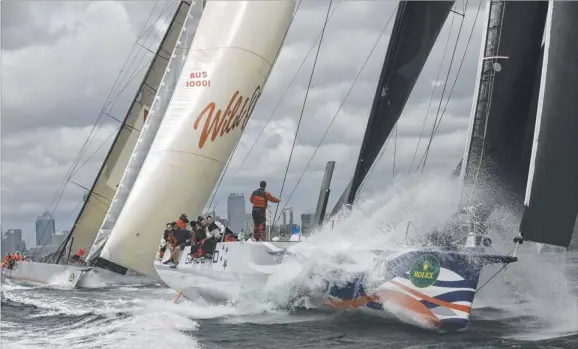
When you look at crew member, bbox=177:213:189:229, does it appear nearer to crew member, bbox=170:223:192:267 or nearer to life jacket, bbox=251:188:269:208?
crew member, bbox=170:223:192:267

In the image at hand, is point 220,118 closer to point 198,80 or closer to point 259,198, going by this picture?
point 198,80

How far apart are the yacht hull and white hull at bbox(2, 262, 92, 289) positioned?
943 centimetres

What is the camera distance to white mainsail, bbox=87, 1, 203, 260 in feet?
51.5

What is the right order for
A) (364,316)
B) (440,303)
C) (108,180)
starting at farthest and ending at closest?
(108,180) → (364,316) → (440,303)

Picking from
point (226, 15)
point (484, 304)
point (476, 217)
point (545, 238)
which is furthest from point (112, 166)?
point (545, 238)

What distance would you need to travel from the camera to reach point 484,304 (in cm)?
1219

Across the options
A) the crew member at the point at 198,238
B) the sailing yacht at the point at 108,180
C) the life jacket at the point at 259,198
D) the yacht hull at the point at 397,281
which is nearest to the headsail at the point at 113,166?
the sailing yacht at the point at 108,180

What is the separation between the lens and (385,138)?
39.7ft

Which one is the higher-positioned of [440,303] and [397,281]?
[397,281]

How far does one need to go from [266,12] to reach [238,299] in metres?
5.05

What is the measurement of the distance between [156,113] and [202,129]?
224cm

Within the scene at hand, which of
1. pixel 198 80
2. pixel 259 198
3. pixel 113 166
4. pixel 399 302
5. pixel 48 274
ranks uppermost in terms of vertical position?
pixel 198 80

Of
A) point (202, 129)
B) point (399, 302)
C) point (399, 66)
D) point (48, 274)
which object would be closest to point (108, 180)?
point (48, 274)

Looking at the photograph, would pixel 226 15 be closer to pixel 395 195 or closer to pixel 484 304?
pixel 395 195
